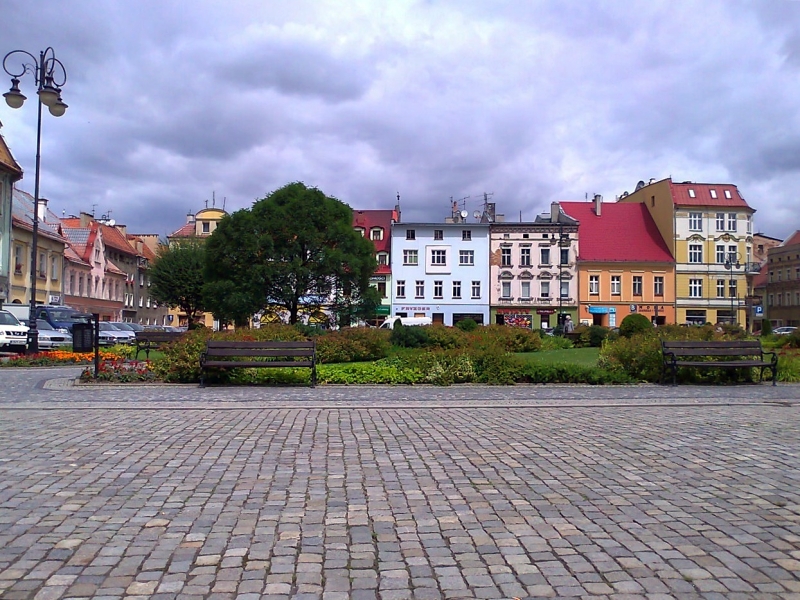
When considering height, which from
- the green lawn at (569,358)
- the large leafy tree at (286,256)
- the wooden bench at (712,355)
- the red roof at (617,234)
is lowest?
the green lawn at (569,358)

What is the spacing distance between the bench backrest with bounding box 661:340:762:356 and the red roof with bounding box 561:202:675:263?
163 feet

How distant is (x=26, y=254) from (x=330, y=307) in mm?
28857

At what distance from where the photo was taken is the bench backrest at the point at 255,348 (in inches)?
583

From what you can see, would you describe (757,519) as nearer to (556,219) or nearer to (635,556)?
(635,556)

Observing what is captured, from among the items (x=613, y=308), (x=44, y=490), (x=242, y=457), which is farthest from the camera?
(x=613, y=308)

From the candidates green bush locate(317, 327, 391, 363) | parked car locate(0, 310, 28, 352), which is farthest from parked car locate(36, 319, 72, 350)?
green bush locate(317, 327, 391, 363)

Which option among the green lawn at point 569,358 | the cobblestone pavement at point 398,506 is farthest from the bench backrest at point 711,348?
the cobblestone pavement at point 398,506

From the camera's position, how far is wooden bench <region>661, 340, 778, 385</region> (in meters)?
15.3

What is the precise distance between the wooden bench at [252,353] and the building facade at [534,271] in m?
50.4

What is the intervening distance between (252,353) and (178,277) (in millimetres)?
43214

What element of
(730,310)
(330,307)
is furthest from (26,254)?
(730,310)

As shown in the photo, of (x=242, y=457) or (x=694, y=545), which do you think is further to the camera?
(x=242, y=457)

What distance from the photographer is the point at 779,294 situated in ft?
267

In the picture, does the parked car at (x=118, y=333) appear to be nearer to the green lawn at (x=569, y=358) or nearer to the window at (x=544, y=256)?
the green lawn at (x=569, y=358)
